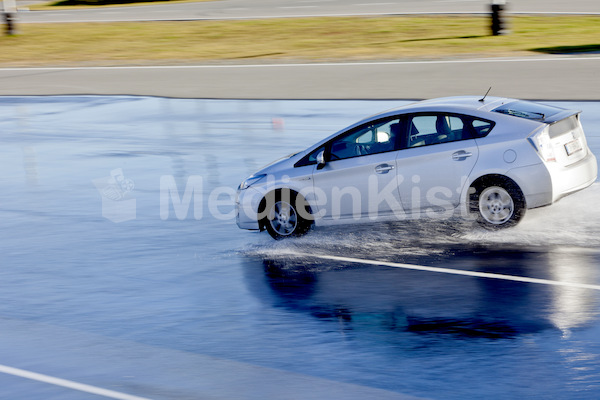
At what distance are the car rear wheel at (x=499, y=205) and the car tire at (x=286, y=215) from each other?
2.26 metres

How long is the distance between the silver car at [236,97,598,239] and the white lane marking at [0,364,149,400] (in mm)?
4938

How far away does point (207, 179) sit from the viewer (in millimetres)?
16578

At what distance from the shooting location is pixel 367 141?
12469 millimetres

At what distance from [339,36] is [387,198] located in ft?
83.0

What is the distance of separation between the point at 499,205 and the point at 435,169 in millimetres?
913

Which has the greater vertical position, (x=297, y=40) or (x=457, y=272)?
(x=297, y=40)

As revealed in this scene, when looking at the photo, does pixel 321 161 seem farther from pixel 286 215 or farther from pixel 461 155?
pixel 461 155

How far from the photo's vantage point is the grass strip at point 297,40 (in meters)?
31.9

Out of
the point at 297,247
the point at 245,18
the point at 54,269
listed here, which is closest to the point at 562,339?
the point at 297,247

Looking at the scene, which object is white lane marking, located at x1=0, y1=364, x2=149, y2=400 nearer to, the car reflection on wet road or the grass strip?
the car reflection on wet road

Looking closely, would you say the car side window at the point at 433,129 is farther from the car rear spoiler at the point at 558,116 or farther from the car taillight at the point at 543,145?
the car rear spoiler at the point at 558,116

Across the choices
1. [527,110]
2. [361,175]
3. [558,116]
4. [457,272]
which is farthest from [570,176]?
[361,175]

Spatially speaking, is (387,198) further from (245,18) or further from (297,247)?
(245,18)

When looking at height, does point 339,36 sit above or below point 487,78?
above
